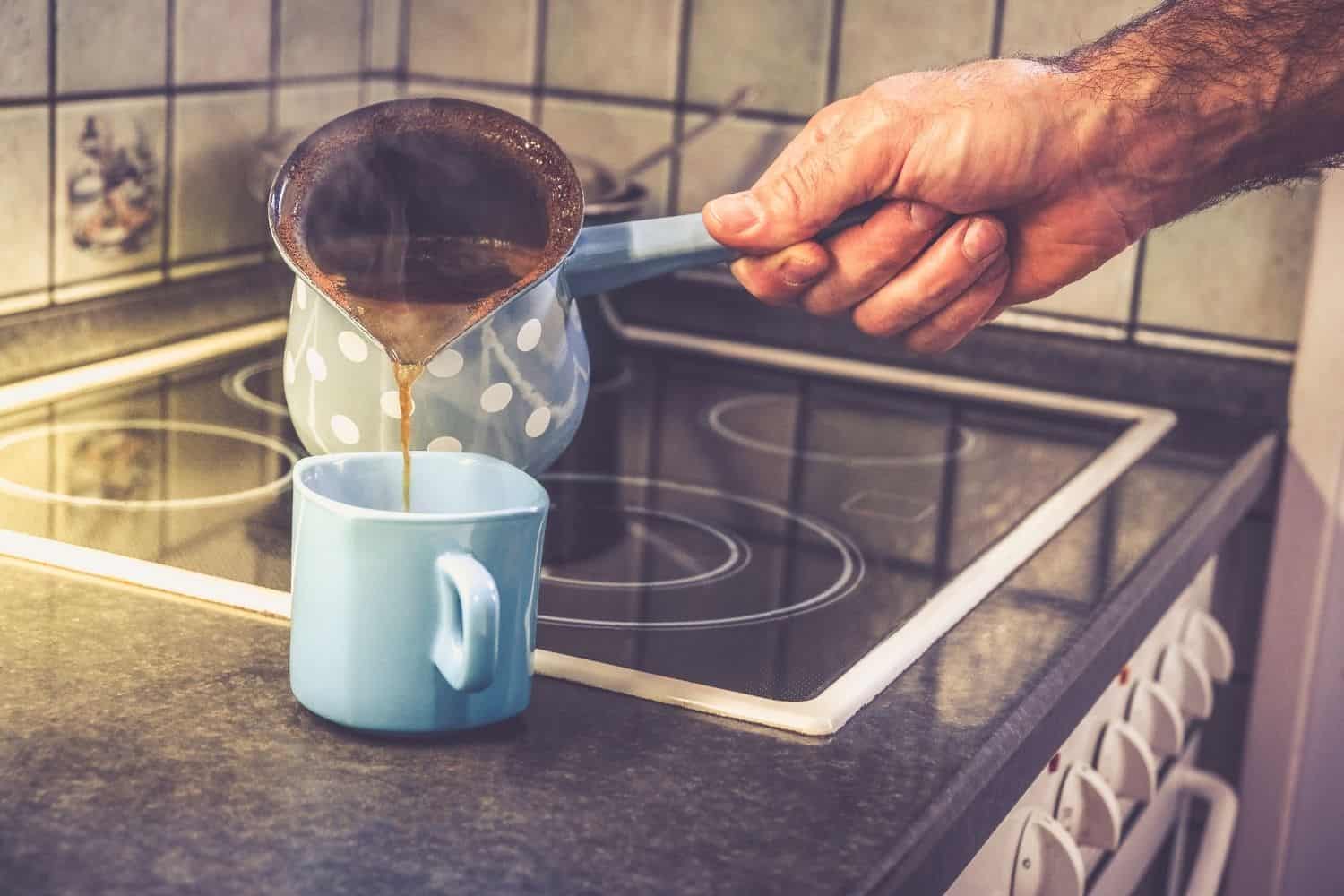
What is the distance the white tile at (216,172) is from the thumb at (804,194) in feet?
1.73

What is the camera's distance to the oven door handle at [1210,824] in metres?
1.02

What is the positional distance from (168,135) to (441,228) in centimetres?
45

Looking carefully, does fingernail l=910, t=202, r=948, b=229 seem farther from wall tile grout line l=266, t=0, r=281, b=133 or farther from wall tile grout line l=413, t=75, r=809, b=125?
wall tile grout line l=266, t=0, r=281, b=133

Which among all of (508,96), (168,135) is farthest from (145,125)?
(508,96)

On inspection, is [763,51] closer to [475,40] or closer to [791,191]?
[475,40]

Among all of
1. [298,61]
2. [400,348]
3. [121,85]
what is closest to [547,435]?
[400,348]

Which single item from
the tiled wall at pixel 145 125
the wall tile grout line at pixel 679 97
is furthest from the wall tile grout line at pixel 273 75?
the wall tile grout line at pixel 679 97

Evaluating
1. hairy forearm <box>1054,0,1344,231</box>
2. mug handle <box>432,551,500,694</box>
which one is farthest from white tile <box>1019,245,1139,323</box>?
mug handle <box>432,551,500,694</box>

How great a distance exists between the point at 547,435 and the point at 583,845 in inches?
11.4

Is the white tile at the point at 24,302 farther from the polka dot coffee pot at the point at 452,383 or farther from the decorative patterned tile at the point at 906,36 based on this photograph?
the decorative patterned tile at the point at 906,36

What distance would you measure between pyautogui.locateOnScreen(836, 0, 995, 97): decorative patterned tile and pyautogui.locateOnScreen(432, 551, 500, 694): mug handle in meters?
0.80

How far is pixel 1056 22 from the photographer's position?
48.6 inches

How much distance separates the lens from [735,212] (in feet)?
2.71

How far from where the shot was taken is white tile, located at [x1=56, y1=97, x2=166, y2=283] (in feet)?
3.55
